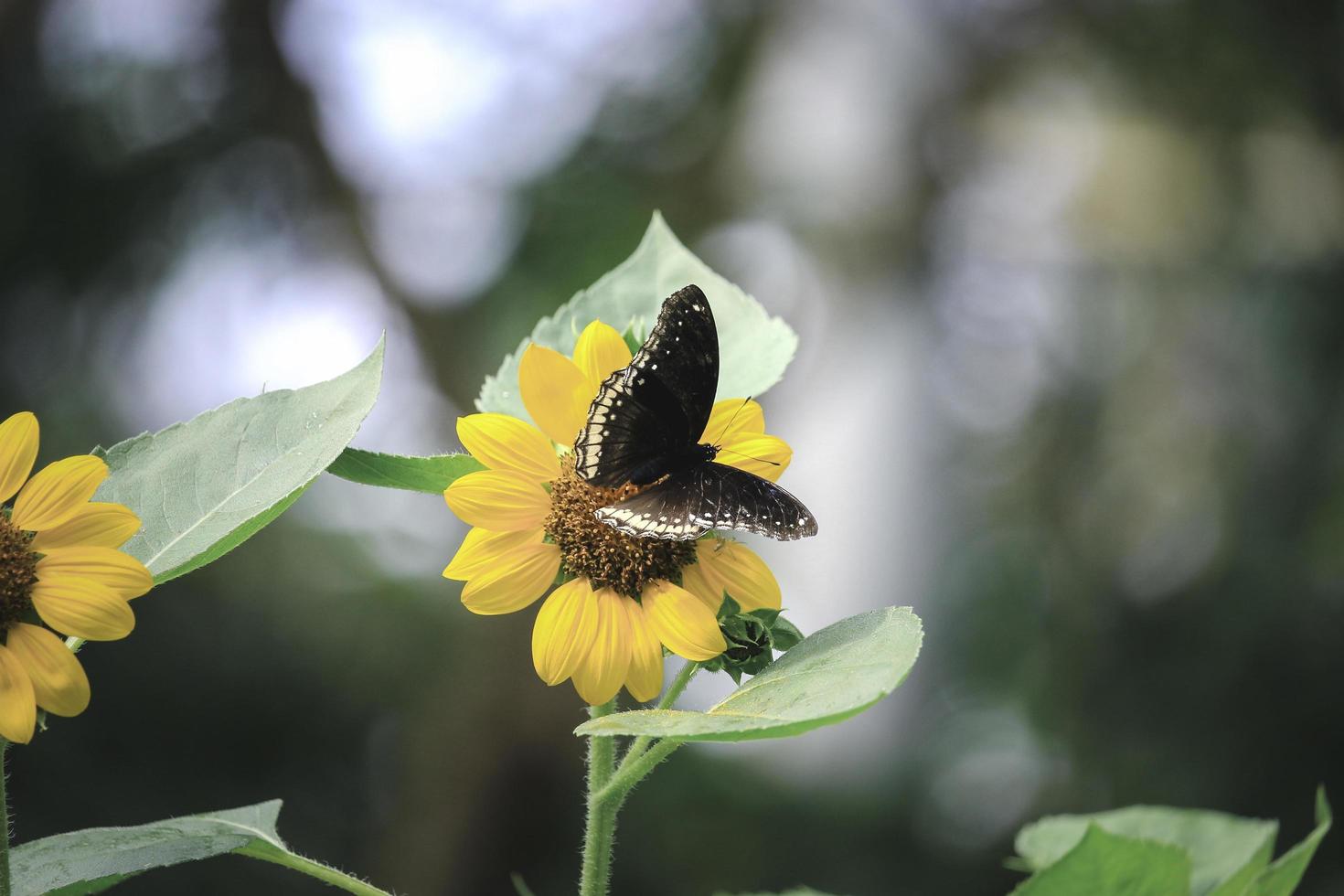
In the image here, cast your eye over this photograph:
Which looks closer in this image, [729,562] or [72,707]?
[72,707]

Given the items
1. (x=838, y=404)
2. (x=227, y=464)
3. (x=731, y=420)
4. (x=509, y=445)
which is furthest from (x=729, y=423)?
(x=838, y=404)

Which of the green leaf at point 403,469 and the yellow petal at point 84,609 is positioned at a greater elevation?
the green leaf at point 403,469

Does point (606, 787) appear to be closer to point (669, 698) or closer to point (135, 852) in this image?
point (669, 698)

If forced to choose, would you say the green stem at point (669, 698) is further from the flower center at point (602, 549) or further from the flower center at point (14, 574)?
the flower center at point (14, 574)

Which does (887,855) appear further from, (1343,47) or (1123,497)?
(1343,47)

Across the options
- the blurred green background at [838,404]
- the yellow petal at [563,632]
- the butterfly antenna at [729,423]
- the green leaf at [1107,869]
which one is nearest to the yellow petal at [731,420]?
the butterfly antenna at [729,423]

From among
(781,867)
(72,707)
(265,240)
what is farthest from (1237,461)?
(72,707)
